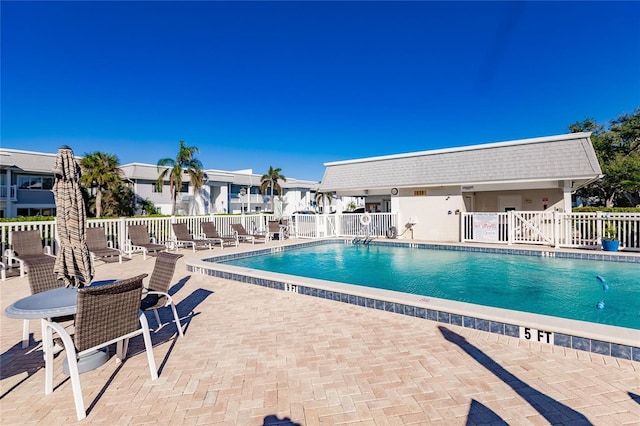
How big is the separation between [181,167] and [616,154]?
40.4 m

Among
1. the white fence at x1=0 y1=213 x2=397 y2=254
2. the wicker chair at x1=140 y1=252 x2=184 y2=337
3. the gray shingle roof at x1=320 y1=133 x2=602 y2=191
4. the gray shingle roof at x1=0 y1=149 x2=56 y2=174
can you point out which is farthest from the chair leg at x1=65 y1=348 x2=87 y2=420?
the gray shingle roof at x1=0 y1=149 x2=56 y2=174

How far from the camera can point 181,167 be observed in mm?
29250

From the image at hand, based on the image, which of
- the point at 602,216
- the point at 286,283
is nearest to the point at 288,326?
the point at 286,283

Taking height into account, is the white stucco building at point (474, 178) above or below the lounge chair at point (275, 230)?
above

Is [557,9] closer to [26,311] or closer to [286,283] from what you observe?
[286,283]

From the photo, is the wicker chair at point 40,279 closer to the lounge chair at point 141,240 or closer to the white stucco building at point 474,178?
the lounge chair at point 141,240

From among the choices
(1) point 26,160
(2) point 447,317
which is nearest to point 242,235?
(2) point 447,317

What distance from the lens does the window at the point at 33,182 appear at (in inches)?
988

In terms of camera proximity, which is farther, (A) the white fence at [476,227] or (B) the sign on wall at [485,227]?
(B) the sign on wall at [485,227]

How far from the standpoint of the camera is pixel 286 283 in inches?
249

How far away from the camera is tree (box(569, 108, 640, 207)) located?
27.3m

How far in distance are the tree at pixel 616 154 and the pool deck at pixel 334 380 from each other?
33.0 m

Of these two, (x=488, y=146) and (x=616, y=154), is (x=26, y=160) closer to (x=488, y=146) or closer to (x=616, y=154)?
(x=488, y=146)

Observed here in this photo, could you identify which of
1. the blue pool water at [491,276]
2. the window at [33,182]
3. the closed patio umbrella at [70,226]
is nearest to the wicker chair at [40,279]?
the closed patio umbrella at [70,226]
